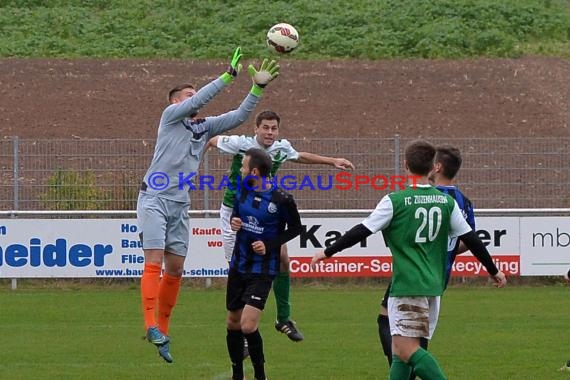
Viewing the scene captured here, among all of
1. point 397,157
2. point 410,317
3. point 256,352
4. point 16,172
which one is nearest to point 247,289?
point 256,352

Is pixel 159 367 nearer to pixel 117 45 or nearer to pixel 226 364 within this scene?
pixel 226 364

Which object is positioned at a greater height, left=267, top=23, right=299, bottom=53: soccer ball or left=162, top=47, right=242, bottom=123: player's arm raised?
left=267, top=23, right=299, bottom=53: soccer ball

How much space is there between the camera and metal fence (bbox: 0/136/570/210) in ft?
62.0

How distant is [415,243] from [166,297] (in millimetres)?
3205

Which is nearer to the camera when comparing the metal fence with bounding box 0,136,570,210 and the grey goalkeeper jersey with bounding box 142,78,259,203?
the grey goalkeeper jersey with bounding box 142,78,259,203

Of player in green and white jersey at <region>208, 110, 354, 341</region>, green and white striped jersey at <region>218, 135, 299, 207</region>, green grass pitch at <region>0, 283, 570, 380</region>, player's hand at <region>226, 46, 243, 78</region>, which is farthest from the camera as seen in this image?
green and white striped jersey at <region>218, 135, 299, 207</region>

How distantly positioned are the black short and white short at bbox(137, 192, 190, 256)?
0.72m

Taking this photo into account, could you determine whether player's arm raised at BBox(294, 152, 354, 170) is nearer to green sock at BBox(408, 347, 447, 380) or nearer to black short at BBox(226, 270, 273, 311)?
black short at BBox(226, 270, 273, 311)

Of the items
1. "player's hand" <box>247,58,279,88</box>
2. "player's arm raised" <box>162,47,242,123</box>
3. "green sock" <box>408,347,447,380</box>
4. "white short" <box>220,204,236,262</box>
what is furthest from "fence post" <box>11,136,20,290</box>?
"green sock" <box>408,347,447,380</box>

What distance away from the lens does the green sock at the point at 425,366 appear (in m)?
7.77

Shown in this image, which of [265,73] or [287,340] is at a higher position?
[265,73]

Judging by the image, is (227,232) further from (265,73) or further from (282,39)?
(265,73)

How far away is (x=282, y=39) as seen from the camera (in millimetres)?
11031

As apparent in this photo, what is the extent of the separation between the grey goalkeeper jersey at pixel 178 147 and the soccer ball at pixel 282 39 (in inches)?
42.8
